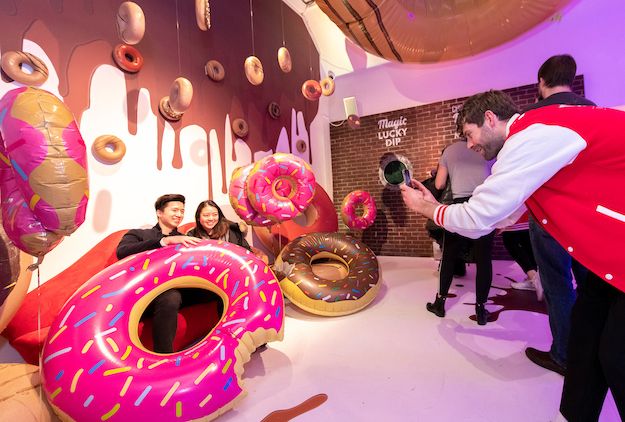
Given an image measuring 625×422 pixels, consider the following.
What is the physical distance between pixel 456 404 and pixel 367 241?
3.72m

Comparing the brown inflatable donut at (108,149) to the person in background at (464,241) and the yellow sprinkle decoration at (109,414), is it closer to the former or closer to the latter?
the yellow sprinkle decoration at (109,414)

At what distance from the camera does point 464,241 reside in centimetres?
214

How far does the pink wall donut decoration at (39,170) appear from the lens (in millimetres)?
940

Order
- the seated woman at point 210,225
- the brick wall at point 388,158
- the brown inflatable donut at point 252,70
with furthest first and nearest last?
the brick wall at point 388,158, the brown inflatable donut at point 252,70, the seated woman at point 210,225

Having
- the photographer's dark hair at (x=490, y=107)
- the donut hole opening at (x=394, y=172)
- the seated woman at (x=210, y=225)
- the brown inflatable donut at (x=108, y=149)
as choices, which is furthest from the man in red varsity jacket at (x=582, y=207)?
the donut hole opening at (x=394, y=172)

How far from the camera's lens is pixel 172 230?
2049 millimetres

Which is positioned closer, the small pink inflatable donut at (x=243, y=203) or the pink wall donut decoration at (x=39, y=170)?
the pink wall donut decoration at (x=39, y=170)

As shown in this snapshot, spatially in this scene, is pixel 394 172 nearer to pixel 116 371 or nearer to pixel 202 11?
pixel 202 11

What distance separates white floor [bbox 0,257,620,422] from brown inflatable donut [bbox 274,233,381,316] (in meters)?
0.12

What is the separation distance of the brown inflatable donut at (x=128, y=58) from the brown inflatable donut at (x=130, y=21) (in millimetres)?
514

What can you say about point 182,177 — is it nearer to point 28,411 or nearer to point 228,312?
point 228,312

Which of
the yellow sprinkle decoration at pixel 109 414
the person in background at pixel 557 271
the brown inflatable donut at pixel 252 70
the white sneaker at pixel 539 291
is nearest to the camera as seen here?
the yellow sprinkle decoration at pixel 109 414

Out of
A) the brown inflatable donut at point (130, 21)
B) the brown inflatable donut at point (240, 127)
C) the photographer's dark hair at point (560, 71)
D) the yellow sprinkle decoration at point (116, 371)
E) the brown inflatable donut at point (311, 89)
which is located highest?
the brown inflatable donut at point (311, 89)

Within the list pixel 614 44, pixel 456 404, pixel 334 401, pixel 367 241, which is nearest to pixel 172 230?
pixel 334 401
